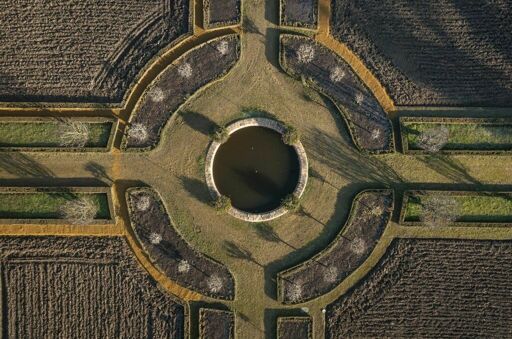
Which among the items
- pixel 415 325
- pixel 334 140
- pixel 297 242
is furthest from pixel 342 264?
pixel 334 140

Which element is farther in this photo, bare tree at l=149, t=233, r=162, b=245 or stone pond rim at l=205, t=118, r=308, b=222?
stone pond rim at l=205, t=118, r=308, b=222

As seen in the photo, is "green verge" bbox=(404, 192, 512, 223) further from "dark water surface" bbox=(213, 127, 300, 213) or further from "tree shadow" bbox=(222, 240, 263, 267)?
"tree shadow" bbox=(222, 240, 263, 267)

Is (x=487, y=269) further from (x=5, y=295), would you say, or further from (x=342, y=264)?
(x=5, y=295)

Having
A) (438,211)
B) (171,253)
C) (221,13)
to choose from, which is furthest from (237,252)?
(221,13)

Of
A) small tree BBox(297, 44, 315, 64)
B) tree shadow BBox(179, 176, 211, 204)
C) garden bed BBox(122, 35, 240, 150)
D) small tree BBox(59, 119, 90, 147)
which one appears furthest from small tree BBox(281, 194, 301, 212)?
small tree BBox(59, 119, 90, 147)

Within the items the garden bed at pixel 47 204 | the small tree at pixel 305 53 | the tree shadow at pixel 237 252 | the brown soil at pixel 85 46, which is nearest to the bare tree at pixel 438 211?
the tree shadow at pixel 237 252

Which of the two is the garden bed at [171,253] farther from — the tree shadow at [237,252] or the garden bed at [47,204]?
the garden bed at [47,204]

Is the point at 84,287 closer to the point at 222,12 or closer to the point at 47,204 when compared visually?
the point at 47,204
